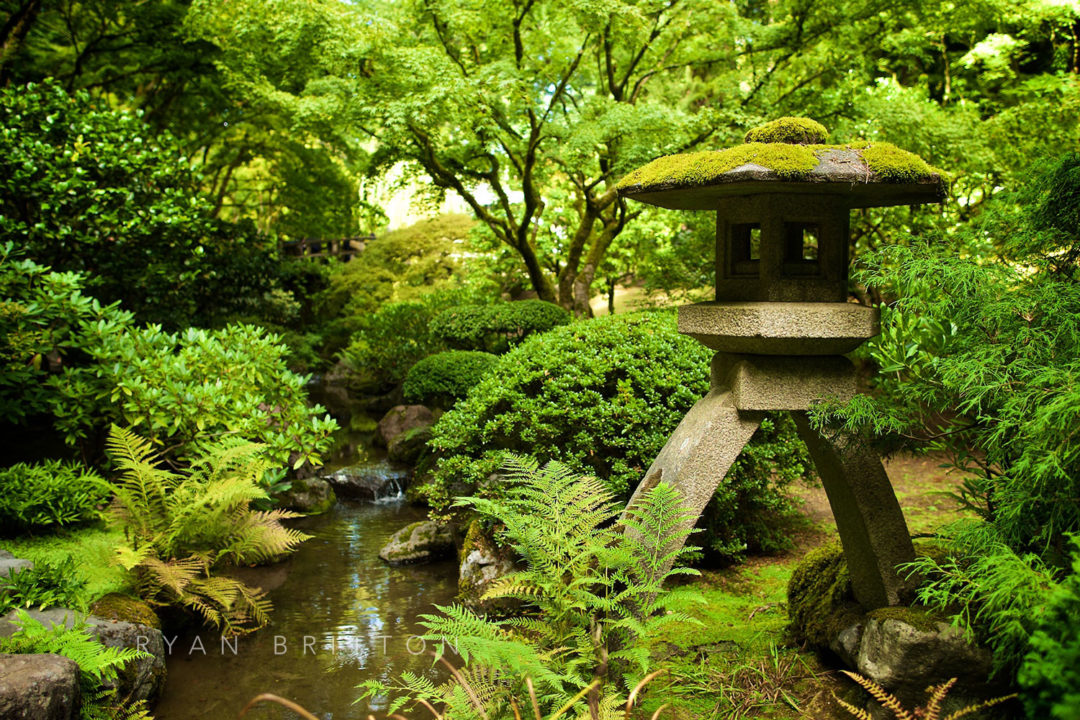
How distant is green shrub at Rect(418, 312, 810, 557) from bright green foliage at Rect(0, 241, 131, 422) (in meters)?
3.15

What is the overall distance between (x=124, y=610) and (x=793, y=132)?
15.8 ft

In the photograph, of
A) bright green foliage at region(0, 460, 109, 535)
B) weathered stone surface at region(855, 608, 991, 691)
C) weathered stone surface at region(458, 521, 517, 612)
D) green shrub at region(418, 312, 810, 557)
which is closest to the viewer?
weathered stone surface at region(855, 608, 991, 691)

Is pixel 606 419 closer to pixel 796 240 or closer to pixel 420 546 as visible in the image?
pixel 796 240

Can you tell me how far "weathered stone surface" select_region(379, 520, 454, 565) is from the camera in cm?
671

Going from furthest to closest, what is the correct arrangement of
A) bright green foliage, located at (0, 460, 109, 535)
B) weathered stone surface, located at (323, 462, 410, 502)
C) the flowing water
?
weathered stone surface, located at (323, 462, 410, 502), bright green foliage, located at (0, 460, 109, 535), the flowing water

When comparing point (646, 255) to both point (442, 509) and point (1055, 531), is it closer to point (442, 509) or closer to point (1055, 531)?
point (442, 509)

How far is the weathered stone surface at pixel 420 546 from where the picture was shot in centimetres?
671

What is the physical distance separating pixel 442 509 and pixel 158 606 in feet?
7.56

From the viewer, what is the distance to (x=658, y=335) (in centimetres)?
584

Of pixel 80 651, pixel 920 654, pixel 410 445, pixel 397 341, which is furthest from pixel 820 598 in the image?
pixel 397 341

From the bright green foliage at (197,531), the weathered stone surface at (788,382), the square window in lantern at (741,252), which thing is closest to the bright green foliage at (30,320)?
the bright green foliage at (197,531)

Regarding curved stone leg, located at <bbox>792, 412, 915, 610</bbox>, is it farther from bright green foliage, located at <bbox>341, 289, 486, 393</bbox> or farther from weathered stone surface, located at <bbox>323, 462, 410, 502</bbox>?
bright green foliage, located at <bbox>341, 289, 486, 393</bbox>

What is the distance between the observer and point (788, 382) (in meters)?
3.29

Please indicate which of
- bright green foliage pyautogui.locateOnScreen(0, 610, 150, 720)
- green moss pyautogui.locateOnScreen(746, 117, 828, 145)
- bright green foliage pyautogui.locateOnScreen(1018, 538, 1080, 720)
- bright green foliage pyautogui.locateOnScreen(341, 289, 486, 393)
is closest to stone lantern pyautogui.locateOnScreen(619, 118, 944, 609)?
green moss pyautogui.locateOnScreen(746, 117, 828, 145)
